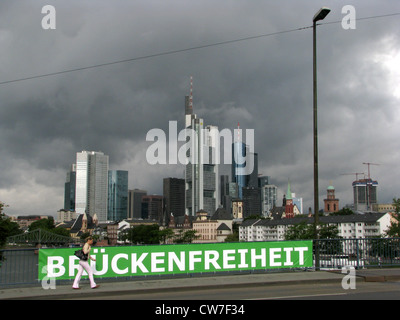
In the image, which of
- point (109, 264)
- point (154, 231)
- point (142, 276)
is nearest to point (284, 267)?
point (142, 276)

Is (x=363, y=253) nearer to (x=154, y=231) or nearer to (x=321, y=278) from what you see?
(x=321, y=278)

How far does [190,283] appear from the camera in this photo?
16.5m

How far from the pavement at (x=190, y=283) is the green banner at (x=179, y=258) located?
38 centimetres

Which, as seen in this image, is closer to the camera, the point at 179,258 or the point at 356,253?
the point at 179,258

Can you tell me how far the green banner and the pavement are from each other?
0.38 m

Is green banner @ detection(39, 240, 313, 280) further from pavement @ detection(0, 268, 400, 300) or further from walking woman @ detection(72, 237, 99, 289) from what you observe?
walking woman @ detection(72, 237, 99, 289)

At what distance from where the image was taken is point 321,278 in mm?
17297

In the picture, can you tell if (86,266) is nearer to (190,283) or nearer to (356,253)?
(190,283)

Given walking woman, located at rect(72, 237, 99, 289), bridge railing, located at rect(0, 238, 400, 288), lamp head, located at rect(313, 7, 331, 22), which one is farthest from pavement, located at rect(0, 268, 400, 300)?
lamp head, located at rect(313, 7, 331, 22)

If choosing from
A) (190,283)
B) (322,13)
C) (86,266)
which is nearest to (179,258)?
(190,283)

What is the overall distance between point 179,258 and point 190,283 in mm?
1572

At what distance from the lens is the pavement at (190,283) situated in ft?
48.0

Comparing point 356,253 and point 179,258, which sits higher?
point 179,258
